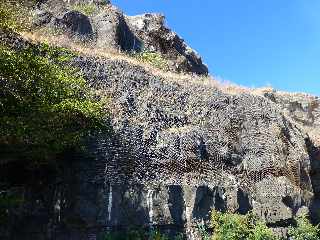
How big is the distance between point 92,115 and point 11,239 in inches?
177

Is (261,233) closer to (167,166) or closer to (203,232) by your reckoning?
(203,232)

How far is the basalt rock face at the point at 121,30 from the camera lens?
27.2m

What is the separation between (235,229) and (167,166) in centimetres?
311

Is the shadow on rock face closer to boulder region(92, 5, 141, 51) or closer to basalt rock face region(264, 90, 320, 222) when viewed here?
basalt rock face region(264, 90, 320, 222)

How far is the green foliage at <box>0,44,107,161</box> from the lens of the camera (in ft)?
47.4

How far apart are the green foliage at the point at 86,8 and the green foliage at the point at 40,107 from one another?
13703mm

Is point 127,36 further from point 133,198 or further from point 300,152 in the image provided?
point 133,198

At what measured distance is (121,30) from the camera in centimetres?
3034

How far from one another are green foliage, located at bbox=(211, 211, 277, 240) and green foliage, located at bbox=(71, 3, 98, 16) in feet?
54.3

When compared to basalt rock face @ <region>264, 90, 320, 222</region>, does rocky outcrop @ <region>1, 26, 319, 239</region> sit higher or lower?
lower

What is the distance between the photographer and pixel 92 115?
56.6 feet

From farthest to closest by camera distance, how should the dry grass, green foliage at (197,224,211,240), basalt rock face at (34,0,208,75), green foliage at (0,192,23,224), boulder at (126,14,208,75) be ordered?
1. boulder at (126,14,208,75)
2. basalt rock face at (34,0,208,75)
3. the dry grass
4. green foliage at (197,224,211,240)
5. green foliage at (0,192,23,224)

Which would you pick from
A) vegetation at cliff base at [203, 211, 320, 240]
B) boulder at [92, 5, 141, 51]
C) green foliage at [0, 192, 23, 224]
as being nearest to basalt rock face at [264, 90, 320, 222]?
boulder at [92, 5, 141, 51]

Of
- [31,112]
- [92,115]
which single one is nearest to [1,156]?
[31,112]
